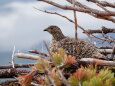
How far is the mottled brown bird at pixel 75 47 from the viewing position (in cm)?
239

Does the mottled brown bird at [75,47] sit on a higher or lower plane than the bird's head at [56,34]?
lower

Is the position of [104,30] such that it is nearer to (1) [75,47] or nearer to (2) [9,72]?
(1) [75,47]

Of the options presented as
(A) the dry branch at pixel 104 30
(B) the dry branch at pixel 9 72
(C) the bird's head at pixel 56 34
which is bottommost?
(B) the dry branch at pixel 9 72

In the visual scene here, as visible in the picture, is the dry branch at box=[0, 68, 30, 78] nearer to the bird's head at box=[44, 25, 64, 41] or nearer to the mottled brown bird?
the mottled brown bird

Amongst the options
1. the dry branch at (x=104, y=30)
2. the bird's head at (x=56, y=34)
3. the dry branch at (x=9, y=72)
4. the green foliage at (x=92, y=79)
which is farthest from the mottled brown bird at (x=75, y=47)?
the green foliage at (x=92, y=79)

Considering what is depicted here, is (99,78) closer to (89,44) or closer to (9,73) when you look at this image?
(9,73)

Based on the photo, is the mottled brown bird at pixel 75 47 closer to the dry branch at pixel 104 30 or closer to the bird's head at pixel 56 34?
the bird's head at pixel 56 34

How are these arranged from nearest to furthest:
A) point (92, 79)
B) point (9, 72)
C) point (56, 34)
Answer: point (92, 79)
point (9, 72)
point (56, 34)

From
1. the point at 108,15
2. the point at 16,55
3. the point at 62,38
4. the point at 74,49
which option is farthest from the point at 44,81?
the point at 62,38

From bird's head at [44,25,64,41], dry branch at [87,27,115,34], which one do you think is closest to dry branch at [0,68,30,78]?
dry branch at [87,27,115,34]

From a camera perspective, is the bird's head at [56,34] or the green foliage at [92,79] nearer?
the green foliage at [92,79]

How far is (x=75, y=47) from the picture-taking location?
2510mm

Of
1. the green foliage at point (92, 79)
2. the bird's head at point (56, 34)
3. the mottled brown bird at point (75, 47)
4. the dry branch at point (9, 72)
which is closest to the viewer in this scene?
the green foliage at point (92, 79)

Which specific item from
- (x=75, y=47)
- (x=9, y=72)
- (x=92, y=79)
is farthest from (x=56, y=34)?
(x=92, y=79)
